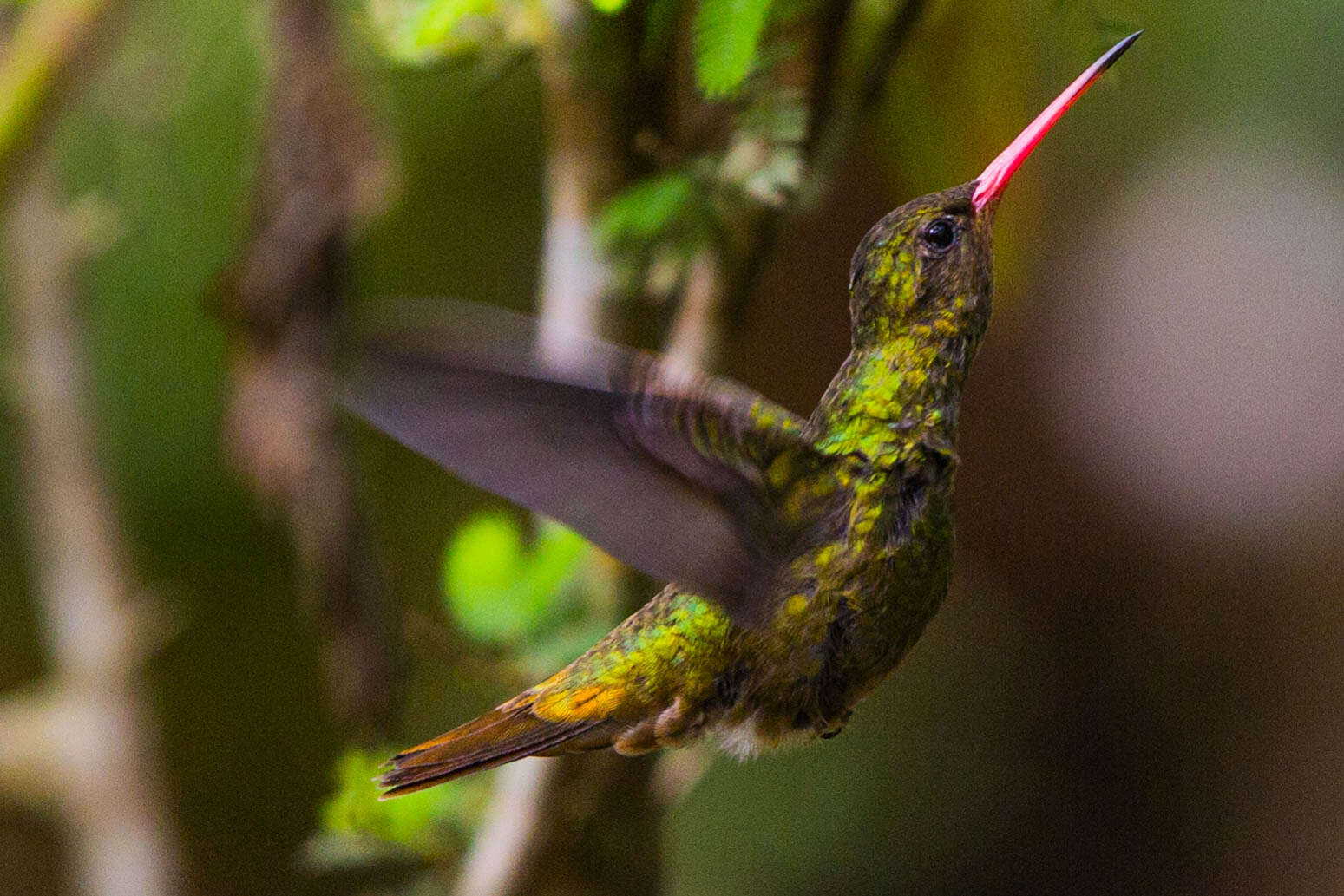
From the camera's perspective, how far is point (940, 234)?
59 cm

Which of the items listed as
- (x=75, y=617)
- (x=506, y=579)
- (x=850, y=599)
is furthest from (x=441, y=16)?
(x=75, y=617)

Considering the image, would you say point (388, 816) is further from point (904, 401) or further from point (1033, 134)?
point (1033, 134)

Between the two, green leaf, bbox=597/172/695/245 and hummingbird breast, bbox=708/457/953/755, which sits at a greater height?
green leaf, bbox=597/172/695/245

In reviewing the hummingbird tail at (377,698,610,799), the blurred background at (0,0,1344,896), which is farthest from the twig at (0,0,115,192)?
the hummingbird tail at (377,698,610,799)

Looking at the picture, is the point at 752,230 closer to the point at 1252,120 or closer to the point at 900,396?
the point at 900,396

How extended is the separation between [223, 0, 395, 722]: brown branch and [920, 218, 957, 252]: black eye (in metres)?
0.73

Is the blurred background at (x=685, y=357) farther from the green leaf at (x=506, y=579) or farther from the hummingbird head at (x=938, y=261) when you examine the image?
the hummingbird head at (x=938, y=261)

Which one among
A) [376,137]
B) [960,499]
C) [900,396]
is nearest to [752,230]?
[900,396]

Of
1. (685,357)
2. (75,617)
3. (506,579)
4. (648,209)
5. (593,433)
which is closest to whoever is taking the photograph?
(593,433)

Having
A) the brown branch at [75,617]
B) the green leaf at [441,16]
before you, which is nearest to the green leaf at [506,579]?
the green leaf at [441,16]

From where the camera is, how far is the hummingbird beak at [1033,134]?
54 centimetres

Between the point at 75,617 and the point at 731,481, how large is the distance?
173 centimetres

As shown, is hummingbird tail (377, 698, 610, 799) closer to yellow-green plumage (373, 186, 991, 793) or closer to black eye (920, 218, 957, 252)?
yellow-green plumage (373, 186, 991, 793)

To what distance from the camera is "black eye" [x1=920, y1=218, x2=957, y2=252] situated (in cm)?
59
